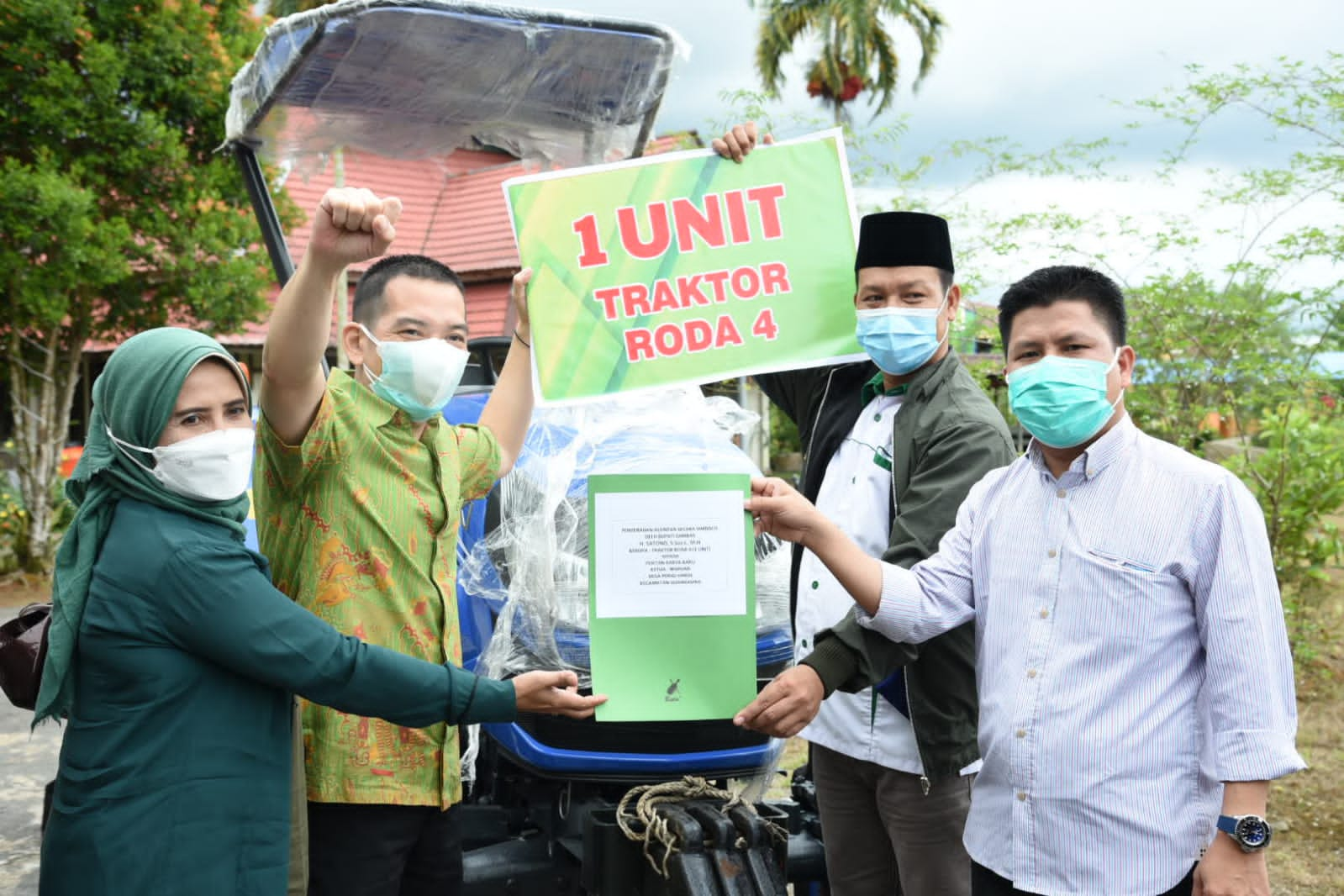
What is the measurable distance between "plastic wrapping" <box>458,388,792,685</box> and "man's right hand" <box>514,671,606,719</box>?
1.79 ft

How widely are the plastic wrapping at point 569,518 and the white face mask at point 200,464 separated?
0.86 metres

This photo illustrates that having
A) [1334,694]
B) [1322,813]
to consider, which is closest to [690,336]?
[1322,813]

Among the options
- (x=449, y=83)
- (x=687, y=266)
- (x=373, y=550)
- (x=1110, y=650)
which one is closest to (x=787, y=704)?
(x=1110, y=650)

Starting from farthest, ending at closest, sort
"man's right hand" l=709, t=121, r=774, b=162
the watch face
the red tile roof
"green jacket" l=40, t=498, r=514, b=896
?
1. the red tile roof
2. "man's right hand" l=709, t=121, r=774, b=162
3. "green jacket" l=40, t=498, r=514, b=896
4. the watch face

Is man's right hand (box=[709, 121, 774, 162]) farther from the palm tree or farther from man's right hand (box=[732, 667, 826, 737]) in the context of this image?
the palm tree

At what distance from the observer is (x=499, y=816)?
3.23 meters

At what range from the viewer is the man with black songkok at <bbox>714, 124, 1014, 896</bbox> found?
8.19ft

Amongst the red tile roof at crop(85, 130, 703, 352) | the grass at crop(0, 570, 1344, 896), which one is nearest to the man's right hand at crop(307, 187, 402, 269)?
the grass at crop(0, 570, 1344, 896)

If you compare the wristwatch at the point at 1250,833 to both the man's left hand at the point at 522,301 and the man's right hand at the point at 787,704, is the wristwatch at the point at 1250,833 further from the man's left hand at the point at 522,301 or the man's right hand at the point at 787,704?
the man's left hand at the point at 522,301

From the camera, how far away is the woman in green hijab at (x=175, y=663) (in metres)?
1.95

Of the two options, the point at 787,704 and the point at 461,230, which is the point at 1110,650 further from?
the point at 461,230

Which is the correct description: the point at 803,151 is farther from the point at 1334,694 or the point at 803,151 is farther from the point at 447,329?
the point at 1334,694

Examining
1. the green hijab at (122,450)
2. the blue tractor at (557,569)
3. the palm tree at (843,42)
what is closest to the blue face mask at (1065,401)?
the blue tractor at (557,569)

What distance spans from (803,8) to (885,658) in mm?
24705
